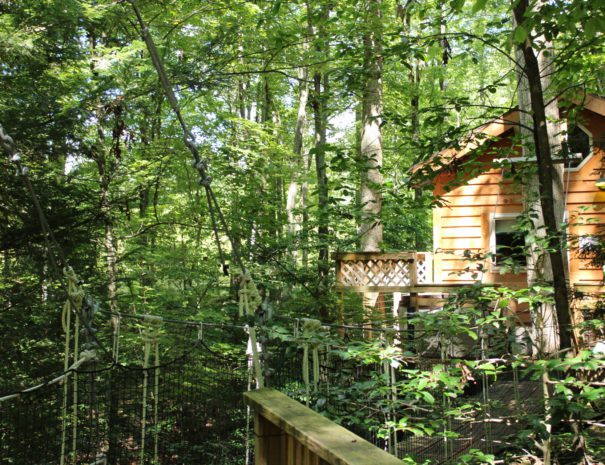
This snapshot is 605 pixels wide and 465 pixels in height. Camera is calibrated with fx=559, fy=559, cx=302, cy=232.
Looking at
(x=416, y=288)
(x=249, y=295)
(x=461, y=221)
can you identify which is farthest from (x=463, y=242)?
(x=249, y=295)

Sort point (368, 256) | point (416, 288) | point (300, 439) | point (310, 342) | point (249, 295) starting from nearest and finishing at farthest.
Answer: point (300, 439), point (249, 295), point (310, 342), point (368, 256), point (416, 288)

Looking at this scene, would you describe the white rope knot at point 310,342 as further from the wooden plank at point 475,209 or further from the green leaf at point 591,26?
the wooden plank at point 475,209

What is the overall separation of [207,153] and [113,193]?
2.44 m

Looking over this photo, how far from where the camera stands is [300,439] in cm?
138

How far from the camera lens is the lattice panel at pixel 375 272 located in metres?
9.14

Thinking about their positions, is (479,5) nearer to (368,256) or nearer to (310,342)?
(310,342)

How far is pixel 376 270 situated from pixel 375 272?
0.16 feet

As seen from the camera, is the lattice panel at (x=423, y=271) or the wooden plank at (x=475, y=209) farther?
the lattice panel at (x=423, y=271)

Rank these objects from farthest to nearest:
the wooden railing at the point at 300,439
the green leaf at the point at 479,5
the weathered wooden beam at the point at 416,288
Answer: the weathered wooden beam at the point at 416,288
the green leaf at the point at 479,5
the wooden railing at the point at 300,439

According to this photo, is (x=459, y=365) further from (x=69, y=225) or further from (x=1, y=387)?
(x=1, y=387)

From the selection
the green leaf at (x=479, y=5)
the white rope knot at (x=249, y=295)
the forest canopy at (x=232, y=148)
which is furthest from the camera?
the forest canopy at (x=232, y=148)

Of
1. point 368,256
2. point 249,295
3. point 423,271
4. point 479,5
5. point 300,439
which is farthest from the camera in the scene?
point 423,271

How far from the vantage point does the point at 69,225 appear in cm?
628

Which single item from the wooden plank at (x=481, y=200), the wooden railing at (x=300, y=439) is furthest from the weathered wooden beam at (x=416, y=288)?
the wooden railing at (x=300, y=439)
